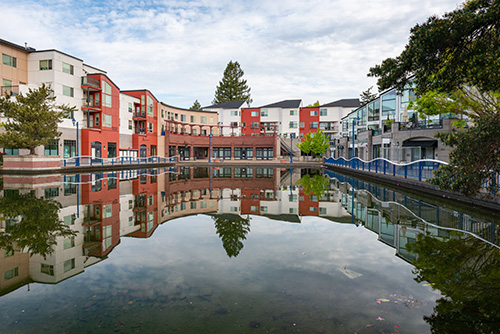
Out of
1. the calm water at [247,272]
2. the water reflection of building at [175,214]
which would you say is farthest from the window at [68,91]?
the calm water at [247,272]

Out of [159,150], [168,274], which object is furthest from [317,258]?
[159,150]

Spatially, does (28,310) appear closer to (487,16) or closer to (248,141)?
(487,16)

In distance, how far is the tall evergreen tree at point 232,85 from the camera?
90.9 m

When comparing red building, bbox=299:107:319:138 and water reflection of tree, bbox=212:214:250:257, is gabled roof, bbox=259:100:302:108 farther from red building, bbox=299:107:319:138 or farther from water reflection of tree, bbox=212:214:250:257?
water reflection of tree, bbox=212:214:250:257

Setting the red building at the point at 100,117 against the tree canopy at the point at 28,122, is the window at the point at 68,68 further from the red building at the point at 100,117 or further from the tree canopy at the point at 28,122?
the tree canopy at the point at 28,122

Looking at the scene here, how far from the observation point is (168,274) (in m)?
5.68

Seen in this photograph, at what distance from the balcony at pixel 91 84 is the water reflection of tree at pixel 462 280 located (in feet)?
141

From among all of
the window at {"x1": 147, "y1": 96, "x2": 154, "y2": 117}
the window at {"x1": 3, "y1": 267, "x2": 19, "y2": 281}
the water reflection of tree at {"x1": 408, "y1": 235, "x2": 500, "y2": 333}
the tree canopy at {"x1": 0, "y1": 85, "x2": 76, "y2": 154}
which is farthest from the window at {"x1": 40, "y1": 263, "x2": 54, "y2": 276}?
the window at {"x1": 147, "y1": 96, "x2": 154, "y2": 117}

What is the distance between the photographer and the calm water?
4074 millimetres

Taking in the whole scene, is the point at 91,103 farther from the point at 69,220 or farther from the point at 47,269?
the point at 47,269

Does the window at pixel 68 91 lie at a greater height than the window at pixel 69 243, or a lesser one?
greater

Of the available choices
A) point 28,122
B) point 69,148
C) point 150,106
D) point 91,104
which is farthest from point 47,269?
point 150,106

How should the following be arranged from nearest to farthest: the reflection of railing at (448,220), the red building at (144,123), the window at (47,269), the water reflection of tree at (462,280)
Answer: the water reflection of tree at (462,280) → the window at (47,269) → the reflection of railing at (448,220) → the red building at (144,123)

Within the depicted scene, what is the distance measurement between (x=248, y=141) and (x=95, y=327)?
6024cm
